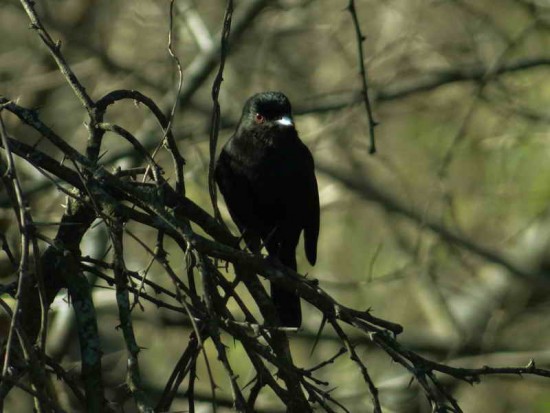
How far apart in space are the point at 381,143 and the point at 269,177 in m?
5.38

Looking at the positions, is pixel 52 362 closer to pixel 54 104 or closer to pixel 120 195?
pixel 120 195

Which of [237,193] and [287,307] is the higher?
[237,193]

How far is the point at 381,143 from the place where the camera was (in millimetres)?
10070

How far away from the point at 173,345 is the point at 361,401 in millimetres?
3784

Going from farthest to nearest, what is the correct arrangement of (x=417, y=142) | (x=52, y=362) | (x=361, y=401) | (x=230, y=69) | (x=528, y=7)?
(x=417, y=142), (x=230, y=69), (x=528, y=7), (x=361, y=401), (x=52, y=362)

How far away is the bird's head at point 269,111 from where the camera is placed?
4.95m

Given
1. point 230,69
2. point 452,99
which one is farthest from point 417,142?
point 230,69

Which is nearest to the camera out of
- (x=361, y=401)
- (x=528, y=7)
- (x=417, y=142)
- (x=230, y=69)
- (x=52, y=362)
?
(x=52, y=362)

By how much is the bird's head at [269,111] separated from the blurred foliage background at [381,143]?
244 centimetres

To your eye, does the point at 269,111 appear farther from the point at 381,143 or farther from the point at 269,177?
the point at 381,143

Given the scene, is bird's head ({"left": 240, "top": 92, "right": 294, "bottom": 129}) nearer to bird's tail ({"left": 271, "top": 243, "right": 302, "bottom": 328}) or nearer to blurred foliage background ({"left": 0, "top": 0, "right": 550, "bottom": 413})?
bird's tail ({"left": 271, "top": 243, "right": 302, "bottom": 328})

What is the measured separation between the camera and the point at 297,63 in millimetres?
10258

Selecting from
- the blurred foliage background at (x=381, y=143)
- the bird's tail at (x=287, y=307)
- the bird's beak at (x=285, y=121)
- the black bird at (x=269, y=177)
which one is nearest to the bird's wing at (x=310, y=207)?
the black bird at (x=269, y=177)

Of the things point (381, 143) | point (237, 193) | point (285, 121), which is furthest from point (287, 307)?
point (381, 143)
